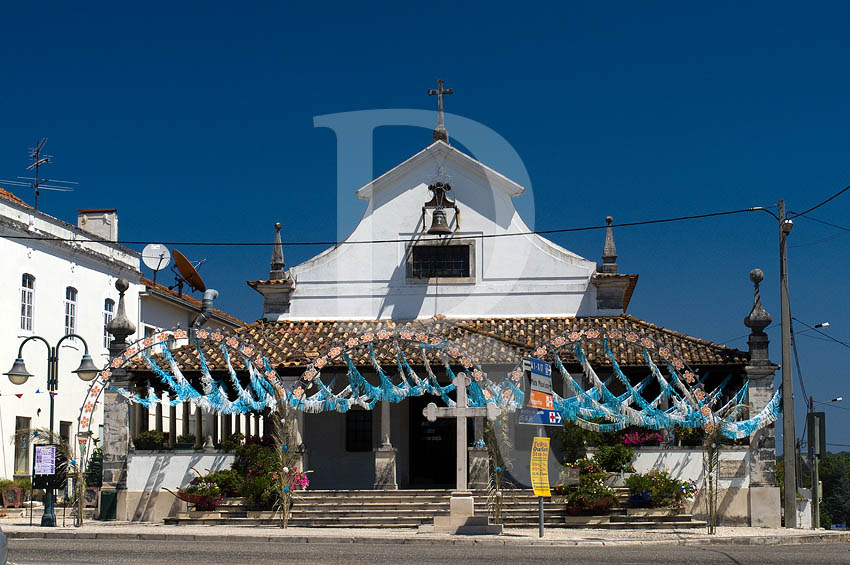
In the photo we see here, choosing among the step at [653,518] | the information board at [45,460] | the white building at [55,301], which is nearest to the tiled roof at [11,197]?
the white building at [55,301]

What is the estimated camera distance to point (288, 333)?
29.3 meters

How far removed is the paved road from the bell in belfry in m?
11.5

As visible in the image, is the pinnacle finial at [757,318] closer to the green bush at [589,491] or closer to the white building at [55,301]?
the green bush at [589,491]

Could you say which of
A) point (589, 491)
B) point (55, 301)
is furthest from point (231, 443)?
point (55, 301)

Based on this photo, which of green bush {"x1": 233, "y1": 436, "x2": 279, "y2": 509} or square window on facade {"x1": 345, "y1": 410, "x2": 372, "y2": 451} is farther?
square window on facade {"x1": 345, "y1": 410, "x2": 372, "y2": 451}

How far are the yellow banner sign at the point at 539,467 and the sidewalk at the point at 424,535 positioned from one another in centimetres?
92

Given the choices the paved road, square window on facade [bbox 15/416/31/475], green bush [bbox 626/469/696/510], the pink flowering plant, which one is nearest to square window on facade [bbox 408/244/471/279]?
the pink flowering plant

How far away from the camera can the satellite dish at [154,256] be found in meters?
39.2

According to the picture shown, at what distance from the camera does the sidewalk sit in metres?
20.2

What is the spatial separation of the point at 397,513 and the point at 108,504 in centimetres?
770

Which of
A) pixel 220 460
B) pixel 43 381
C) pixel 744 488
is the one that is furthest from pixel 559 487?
pixel 43 381

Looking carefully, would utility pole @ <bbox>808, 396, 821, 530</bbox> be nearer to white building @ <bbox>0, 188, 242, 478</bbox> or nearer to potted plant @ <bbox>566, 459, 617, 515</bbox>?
potted plant @ <bbox>566, 459, 617, 515</bbox>

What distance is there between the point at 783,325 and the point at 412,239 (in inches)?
407

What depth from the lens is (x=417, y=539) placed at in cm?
2012
